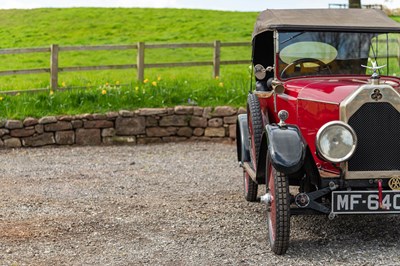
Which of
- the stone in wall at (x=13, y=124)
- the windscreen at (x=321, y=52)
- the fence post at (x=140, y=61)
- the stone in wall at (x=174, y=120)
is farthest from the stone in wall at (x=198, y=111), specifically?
the windscreen at (x=321, y=52)

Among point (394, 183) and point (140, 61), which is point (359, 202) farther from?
point (140, 61)

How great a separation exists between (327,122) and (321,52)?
3.70 feet

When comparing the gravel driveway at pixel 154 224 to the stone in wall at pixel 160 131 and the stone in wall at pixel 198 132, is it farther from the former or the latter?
the stone in wall at pixel 198 132

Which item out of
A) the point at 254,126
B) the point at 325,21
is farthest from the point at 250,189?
the point at 325,21

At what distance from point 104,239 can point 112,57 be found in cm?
1988

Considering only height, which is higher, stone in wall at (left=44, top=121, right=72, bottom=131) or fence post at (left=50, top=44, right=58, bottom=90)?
fence post at (left=50, top=44, right=58, bottom=90)

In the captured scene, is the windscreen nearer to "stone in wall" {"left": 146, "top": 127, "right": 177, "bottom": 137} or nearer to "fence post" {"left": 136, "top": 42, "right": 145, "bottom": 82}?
A: "stone in wall" {"left": 146, "top": 127, "right": 177, "bottom": 137}

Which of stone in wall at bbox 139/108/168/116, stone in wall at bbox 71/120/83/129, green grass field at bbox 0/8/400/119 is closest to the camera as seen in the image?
stone in wall at bbox 71/120/83/129

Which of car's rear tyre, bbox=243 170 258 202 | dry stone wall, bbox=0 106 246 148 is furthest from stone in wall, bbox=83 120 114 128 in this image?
car's rear tyre, bbox=243 170 258 202

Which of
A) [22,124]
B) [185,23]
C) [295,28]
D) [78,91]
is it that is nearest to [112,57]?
[185,23]

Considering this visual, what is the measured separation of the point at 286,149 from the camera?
19.5ft

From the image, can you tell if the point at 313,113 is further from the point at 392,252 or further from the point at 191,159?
the point at 191,159

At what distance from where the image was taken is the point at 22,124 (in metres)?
12.9

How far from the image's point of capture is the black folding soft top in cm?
712
